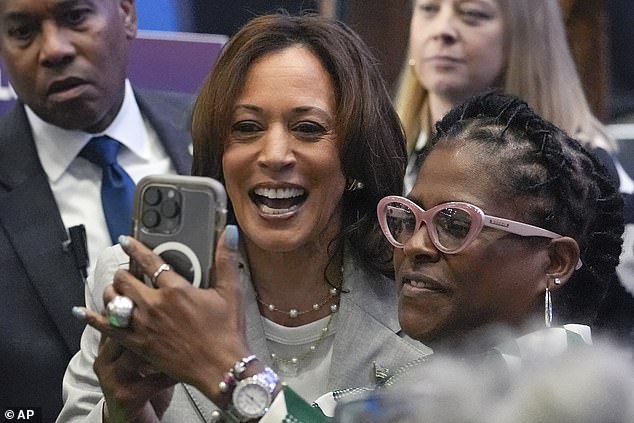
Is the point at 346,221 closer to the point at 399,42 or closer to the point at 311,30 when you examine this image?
the point at 311,30

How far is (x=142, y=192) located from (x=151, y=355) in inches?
8.4

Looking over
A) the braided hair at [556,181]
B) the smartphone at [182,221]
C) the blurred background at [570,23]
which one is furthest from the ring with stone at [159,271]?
the blurred background at [570,23]

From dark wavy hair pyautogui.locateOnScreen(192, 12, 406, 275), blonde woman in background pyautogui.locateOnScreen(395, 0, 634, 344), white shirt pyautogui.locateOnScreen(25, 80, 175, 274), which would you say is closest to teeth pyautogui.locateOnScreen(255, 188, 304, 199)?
dark wavy hair pyautogui.locateOnScreen(192, 12, 406, 275)

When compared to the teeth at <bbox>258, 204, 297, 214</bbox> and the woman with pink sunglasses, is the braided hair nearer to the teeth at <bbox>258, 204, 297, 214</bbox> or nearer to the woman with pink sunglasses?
the woman with pink sunglasses

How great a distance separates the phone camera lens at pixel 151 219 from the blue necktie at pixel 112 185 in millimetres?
1219

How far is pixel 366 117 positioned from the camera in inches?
84.4

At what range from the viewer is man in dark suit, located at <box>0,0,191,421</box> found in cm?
253

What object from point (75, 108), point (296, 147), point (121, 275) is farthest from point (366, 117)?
point (75, 108)

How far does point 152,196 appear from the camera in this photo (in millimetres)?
1517

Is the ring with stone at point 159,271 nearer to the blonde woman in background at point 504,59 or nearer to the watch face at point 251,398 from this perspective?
the watch face at point 251,398

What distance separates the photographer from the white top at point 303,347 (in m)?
2.08

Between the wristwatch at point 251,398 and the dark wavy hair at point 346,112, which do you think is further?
the dark wavy hair at point 346,112

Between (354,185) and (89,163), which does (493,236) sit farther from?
(89,163)

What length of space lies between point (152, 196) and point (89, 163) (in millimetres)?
1381
